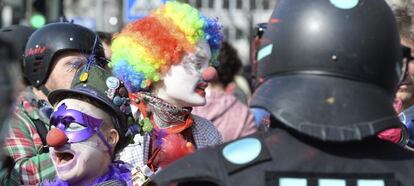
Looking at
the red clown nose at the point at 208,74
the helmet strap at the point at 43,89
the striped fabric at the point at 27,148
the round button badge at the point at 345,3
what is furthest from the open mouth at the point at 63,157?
the round button badge at the point at 345,3

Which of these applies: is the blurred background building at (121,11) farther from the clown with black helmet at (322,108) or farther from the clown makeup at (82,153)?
the clown with black helmet at (322,108)

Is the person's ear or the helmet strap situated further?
the helmet strap

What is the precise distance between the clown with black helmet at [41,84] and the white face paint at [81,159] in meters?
0.43

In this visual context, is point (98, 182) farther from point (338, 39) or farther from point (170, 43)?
point (338, 39)

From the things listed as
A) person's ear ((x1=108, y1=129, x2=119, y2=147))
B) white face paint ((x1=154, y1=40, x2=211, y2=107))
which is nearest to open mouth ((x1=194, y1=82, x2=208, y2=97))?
white face paint ((x1=154, y1=40, x2=211, y2=107))

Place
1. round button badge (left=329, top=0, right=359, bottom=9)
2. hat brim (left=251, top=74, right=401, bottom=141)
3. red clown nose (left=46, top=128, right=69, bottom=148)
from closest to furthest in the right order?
hat brim (left=251, top=74, right=401, bottom=141) < round button badge (left=329, top=0, right=359, bottom=9) < red clown nose (left=46, top=128, right=69, bottom=148)

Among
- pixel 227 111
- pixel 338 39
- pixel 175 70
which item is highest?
pixel 338 39

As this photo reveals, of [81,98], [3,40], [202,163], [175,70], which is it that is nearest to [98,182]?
[81,98]

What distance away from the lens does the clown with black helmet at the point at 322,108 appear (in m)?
2.41

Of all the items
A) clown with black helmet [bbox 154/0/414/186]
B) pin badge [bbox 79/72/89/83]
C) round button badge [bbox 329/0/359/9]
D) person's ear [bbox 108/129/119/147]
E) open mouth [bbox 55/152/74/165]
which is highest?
round button badge [bbox 329/0/359/9]

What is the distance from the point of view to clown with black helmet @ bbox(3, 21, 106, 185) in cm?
448

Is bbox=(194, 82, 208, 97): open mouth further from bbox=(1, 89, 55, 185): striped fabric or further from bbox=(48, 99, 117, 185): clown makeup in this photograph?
bbox=(48, 99, 117, 185): clown makeup

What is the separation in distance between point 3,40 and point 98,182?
2.17m

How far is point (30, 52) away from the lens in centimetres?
534
